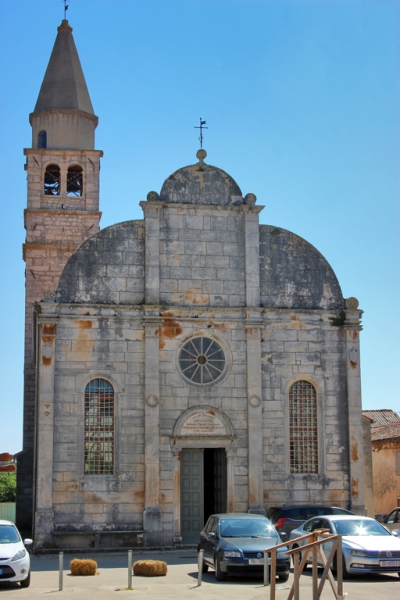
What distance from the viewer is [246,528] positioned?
1814cm

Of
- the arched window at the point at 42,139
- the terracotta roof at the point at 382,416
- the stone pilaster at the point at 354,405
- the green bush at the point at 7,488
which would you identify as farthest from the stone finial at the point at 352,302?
the green bush at the point at 7,488

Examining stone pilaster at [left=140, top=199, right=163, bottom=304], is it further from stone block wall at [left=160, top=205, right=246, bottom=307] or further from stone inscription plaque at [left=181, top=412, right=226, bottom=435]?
stone inscription plaque at [left=181, top=412, right=226, bottom=435]

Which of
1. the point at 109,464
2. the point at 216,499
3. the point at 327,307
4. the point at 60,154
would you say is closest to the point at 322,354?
the point at 327,307

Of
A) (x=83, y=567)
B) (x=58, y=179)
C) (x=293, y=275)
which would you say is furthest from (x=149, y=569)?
(x=58, y=179)

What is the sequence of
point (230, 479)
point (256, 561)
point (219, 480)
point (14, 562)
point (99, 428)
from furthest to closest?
1. point (219, 480)
2. point (230, 479)
3. point (99, 428)
4. point (256, 561)
5. point (14, 562)

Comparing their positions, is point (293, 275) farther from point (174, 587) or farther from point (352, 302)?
point (174, 587)

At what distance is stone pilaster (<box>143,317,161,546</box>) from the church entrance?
3.90 feet

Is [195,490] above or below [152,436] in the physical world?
below

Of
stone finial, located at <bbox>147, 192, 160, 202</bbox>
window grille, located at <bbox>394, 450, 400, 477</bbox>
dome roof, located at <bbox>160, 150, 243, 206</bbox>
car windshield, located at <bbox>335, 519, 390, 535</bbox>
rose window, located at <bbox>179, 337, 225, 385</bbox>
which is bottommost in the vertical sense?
car windshield, located at <bbox>335, 519, 390, 535</bbox>

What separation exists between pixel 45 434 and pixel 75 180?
48.4 ft

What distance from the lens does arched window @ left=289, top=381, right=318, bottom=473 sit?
26.0 metres

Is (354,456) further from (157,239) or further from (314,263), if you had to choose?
(157,239)

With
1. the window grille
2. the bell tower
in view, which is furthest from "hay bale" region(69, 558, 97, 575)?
the window grille

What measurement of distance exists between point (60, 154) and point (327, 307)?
1447 cm
